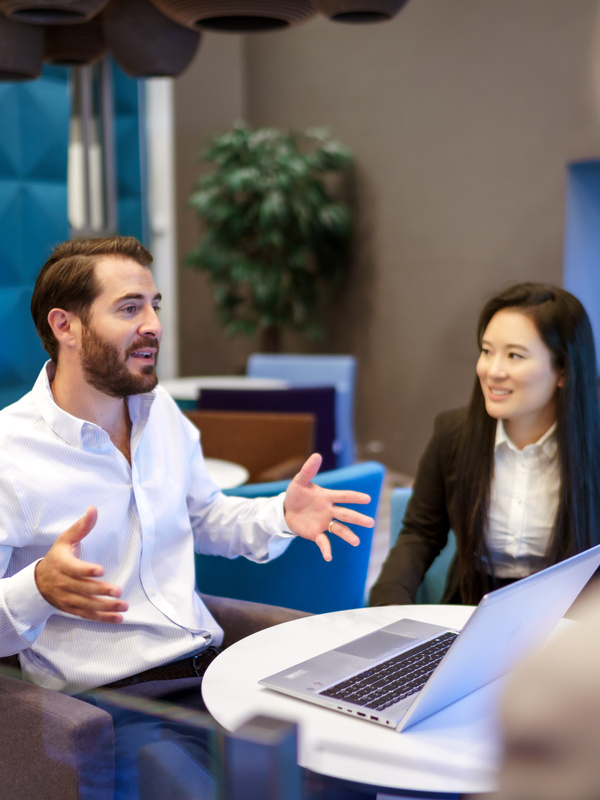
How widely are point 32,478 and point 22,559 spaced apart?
0.49 ft

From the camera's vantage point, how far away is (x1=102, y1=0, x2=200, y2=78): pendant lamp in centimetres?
218

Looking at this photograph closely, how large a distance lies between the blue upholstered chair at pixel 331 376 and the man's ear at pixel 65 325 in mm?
3051

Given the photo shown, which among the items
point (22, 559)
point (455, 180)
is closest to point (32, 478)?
point (22, 559)

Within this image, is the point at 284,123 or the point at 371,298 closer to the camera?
the point at 371,298

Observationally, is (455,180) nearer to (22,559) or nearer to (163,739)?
(22,559)

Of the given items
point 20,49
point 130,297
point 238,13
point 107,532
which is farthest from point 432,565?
point 20,49

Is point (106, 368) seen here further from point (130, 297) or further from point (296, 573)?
point (296, 573)

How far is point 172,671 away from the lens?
5.26 feet

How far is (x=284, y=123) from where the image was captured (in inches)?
286

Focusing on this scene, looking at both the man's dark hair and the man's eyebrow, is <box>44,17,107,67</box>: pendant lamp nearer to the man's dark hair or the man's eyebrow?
the man's dark hair

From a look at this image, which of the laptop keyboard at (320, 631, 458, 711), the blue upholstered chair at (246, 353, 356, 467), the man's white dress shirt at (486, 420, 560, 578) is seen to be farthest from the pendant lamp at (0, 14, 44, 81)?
the blue upholstered chair at (246, 353, 356, 467)

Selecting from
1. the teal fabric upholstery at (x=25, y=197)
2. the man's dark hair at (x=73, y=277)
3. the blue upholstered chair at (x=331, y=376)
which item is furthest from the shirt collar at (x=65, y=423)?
the blue upholstered chair at (x=331, y=376)

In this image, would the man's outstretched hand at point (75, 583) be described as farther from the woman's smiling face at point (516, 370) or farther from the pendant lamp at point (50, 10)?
the pendant lamp at point (50, 10)

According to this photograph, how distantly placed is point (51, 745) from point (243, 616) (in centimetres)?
68
